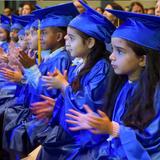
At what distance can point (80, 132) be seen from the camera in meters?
2.59

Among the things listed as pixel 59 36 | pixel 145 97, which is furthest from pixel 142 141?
pixel 59 36

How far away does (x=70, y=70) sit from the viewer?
121 inches

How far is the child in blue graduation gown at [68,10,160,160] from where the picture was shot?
210 cm

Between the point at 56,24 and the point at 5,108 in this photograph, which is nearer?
the point at 56,24

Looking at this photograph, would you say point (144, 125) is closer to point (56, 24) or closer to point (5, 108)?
A: point (56, 24)

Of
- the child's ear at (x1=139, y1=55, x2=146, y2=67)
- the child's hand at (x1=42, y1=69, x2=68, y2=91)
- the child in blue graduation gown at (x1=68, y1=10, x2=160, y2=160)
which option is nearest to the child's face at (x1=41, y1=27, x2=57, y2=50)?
the child's hand at (x1=42, y1=69, x2=68, y2=91)

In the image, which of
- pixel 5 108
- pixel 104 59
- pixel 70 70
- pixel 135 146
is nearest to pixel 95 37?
pixel 104 59

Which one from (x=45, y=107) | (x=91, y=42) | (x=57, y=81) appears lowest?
(x=45, y=107)

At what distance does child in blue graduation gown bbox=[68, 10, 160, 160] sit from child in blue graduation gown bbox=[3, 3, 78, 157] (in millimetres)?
833

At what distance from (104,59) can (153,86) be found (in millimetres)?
597

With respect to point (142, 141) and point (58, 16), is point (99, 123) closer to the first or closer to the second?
point (142, 141)

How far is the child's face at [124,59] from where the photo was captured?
89.4 inches

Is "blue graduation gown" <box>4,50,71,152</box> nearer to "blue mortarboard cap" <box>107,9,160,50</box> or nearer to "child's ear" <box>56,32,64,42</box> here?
"child's ear" <box>56,32,64,42</box>

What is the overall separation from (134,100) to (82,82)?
1.80ft
